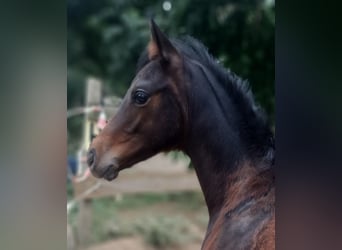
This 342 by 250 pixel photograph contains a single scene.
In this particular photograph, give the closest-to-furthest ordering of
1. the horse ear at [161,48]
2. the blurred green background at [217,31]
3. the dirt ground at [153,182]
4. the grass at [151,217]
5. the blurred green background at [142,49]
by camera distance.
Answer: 1. the horse ear at [161,48]
2. the blurred green background at [217,31]
3. the blurred green background at [142,49]
4. the dirt ground at [153,182]
5. the grass at [151,217]

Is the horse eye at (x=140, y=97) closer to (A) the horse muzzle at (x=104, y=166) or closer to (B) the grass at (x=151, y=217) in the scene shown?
(A) the horse muzzle at (x=104, y=166)

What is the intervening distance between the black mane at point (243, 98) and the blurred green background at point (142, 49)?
35.8 inches

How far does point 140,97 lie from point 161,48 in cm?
11

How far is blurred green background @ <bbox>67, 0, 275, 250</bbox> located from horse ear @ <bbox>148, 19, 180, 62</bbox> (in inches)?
37.8

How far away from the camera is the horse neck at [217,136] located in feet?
3.92

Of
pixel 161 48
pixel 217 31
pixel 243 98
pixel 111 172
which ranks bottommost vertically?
pixel 111 172

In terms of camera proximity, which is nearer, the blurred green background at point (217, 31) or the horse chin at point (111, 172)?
the horse chin at point (111, 172)

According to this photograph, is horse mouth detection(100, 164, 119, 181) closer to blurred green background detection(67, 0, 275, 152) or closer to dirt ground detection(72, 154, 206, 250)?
blurred green background detection(67, 0, 275, 152)

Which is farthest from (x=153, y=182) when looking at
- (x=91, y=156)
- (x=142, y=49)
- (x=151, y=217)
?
(x=91, y=156)

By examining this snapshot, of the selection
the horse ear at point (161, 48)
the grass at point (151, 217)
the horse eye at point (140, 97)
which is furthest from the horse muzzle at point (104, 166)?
the grass at point (151, 217)

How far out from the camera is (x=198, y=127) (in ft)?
3.97

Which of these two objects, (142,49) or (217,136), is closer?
(217,136)

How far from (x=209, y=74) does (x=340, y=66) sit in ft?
1.13

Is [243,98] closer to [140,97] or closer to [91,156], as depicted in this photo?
[140,97]
